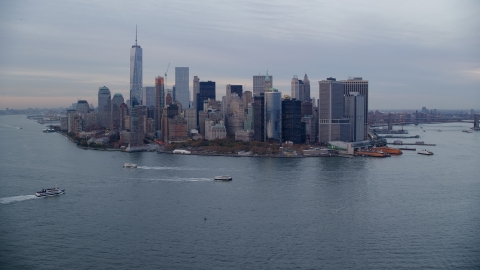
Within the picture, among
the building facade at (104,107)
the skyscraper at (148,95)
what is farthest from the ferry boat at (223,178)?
the skyscraper at (148,95)

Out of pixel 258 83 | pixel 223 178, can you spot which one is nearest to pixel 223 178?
pixel 223 178

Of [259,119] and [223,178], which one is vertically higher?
[259,119]

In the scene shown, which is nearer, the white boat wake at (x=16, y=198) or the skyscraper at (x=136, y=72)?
the white boat wake at (x=16, y=198)

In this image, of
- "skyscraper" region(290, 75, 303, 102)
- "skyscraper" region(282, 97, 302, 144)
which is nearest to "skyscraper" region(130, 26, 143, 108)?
"skyscraper" region(290, 75, 303, 102)

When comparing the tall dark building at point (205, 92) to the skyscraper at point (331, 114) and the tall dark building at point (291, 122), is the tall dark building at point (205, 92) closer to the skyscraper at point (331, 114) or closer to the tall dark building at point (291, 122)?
the tall dark building at point (291, 122)

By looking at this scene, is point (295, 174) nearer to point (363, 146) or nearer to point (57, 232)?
point (57, 232)

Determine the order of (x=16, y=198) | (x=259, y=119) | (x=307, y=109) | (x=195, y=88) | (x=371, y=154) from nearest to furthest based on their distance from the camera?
(x=16, y=198) → (x=371, y=154) → (x=259, y=119) → (x=307, y=109) → (x=195, y=88)

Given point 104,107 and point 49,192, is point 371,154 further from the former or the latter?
point 104,107
